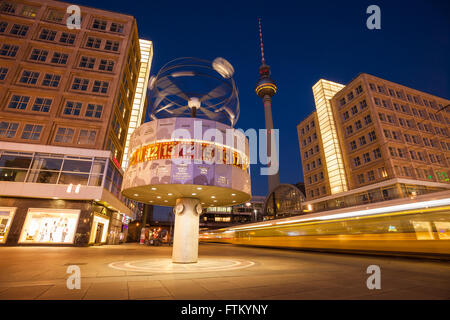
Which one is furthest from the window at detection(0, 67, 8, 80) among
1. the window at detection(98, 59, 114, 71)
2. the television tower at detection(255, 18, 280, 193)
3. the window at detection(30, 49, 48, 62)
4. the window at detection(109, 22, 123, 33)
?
the television tower at detection(255, 18, 280, 193)

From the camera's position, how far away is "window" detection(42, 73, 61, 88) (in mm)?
29406

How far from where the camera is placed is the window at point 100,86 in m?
30.7

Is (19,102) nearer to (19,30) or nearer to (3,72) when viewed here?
(3,72)

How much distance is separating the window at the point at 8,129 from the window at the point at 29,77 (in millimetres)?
6503

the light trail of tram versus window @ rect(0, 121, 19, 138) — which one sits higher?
window @ rect(0, 121, 19, 138)

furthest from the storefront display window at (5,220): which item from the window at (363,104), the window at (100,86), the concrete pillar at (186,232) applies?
the window at (363,104)

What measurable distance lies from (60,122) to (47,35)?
623 inches

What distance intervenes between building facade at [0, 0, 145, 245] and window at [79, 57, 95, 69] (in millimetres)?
131

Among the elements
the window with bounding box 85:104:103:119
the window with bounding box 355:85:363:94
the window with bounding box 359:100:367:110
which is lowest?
the window with bounding box 85:104:103:119

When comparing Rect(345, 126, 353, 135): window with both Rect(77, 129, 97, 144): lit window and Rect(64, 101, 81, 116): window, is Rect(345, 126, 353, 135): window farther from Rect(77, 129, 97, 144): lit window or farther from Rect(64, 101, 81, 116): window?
Rect(64, 101, 81, 116): window

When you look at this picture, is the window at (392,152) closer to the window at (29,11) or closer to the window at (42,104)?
the window at (42,104)

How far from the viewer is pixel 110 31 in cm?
3512

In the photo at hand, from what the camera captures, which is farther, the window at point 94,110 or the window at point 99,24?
the window at point 99,24

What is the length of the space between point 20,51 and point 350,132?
60433 mm
